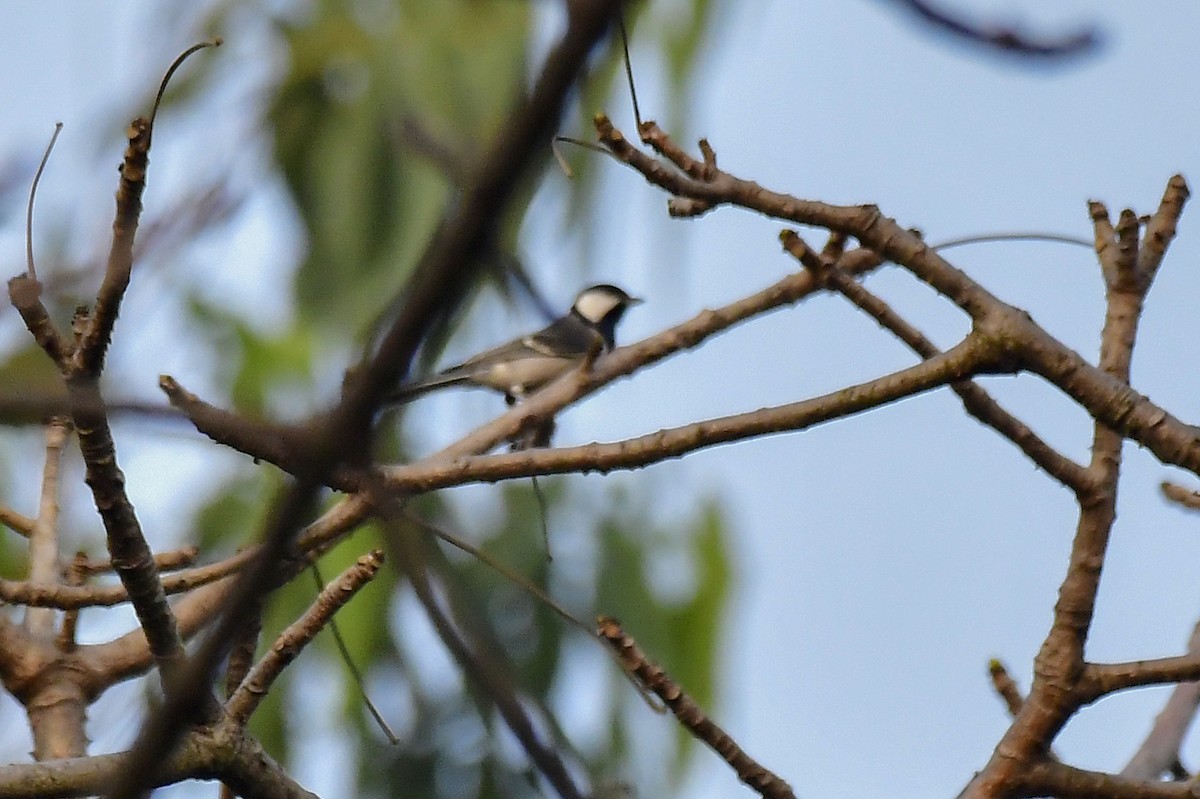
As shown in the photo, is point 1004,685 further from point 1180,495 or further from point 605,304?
point 605,304

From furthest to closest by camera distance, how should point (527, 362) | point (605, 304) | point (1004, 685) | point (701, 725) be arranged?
point (605, 304)
point (527, 362)
point (1004, 685)
point (701, 725)

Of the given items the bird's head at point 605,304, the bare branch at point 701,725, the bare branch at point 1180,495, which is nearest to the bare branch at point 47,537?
the bare branch at point 701,725

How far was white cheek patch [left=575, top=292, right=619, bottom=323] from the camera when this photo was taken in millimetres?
4672

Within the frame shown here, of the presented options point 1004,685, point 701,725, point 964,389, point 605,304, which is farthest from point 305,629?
point 605,304

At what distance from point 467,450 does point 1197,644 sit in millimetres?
865

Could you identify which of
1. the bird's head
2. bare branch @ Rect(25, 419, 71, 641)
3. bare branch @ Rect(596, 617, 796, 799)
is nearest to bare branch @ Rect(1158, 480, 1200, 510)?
bare branch @ Rect(596, 617, 796, 799)

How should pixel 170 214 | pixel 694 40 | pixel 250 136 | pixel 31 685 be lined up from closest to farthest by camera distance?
pixel 31 685, pixel 170 214, pixel 250 136, pixel 694 40

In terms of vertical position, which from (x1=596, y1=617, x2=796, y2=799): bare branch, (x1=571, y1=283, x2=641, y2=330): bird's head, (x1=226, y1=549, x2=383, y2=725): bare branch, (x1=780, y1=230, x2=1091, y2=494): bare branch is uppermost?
(x1=571, y1=283, x2=641, y2=330): bird's head

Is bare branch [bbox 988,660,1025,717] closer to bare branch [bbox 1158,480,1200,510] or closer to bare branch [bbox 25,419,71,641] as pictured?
bare branch [bbox 1158,480,1200,510]

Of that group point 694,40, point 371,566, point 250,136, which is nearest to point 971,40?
point 371,566

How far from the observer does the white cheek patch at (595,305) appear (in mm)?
4672

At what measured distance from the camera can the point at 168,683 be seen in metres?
0.88

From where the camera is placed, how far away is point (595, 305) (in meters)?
4.73

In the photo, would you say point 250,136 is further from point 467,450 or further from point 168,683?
point 168,683
